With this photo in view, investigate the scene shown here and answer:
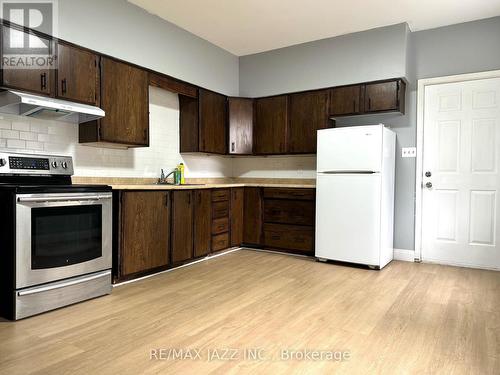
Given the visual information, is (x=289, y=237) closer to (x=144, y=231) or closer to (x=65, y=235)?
(x=144, y=231)

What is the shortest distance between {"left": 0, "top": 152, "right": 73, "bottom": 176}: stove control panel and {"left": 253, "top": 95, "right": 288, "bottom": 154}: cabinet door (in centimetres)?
260

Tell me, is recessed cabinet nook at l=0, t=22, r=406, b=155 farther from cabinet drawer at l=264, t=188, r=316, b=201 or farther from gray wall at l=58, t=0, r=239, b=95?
cabinet drawer at l=264, t=188, r=316, b=201

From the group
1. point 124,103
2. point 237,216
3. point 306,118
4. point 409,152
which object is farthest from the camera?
point 237,216

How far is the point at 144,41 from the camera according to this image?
12.6ft

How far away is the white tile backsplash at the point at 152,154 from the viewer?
3.05 m

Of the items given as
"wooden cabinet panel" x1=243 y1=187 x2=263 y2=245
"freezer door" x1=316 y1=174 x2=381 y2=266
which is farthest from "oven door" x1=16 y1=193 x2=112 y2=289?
"freezer door" x1=316 y1=174 x2=381 y2=266

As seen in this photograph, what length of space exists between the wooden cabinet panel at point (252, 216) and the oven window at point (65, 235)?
7.52 feet

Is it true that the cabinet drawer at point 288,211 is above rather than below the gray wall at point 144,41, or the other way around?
below

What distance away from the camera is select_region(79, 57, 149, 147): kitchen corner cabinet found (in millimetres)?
3344

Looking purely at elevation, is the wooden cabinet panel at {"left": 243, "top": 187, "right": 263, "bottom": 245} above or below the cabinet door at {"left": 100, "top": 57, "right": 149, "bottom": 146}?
below

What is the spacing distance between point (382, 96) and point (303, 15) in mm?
1290

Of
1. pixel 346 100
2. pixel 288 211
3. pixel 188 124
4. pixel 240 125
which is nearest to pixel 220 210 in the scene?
pixel 288 211

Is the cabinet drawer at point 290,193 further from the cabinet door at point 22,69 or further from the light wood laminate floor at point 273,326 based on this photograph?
the cabinet door at point 22,69

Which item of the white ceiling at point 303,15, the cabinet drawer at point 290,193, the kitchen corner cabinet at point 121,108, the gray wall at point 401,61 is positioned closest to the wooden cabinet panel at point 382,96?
the gray wall at point 401,61
